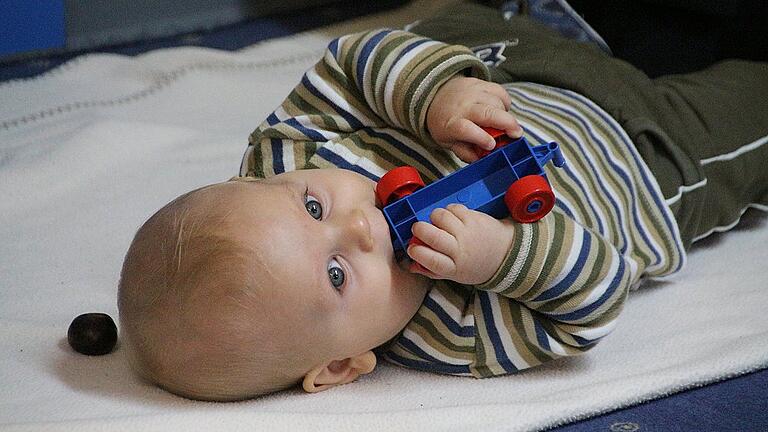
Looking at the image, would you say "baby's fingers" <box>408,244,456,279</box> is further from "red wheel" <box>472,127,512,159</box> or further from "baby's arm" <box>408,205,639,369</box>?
"red wheel" <box>472,127,512,159</box>

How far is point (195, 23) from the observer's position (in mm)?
1721

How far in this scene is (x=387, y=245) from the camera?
797 millimetres

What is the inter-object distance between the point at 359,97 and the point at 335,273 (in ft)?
0.95

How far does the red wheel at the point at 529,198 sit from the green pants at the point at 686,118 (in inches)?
11.6

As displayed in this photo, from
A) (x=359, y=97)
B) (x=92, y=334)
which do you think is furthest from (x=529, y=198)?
(x=92, y=334)

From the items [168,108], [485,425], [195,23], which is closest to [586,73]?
[485,425]

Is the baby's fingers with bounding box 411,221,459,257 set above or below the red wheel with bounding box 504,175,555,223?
below

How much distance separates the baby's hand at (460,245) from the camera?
0.77 metres

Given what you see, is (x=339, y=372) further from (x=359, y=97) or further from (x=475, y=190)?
(x=359, y=97)

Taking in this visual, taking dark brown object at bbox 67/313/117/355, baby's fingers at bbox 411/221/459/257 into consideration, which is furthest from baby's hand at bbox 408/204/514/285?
dark brown object at bbox 67/313/117/355

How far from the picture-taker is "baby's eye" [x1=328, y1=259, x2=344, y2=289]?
2.53 feet

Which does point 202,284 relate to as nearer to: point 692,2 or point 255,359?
point 255,359

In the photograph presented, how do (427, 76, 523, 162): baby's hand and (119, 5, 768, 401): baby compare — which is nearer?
(119, 5, 768, 401): baby

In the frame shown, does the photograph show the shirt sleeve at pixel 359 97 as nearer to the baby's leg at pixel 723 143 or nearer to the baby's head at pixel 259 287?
the baby's head at pixel 259 287
